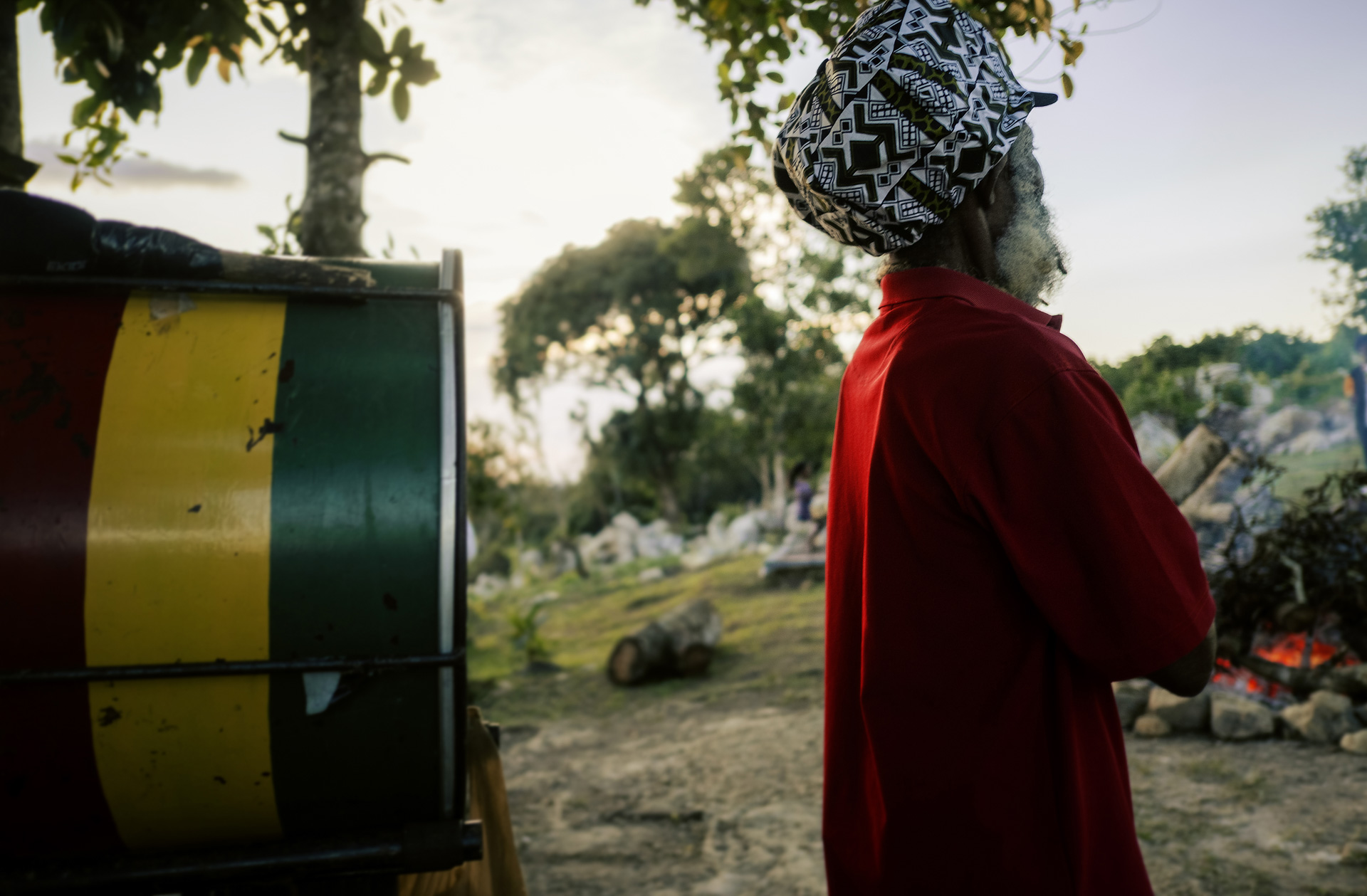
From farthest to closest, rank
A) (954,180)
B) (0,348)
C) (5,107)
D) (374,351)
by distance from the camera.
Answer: (5,107) < (374,351) < (0,348) < (954,180)

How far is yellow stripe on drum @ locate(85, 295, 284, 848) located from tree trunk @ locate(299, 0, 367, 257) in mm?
1937

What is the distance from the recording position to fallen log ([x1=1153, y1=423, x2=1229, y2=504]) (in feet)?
22.5

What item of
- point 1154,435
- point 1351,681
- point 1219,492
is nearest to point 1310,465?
point 1154,435

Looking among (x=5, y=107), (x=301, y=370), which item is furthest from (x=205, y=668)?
(x=5, y=107)

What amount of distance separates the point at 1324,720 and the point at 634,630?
4766 mm

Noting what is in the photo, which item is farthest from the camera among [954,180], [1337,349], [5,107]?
[1337,349]

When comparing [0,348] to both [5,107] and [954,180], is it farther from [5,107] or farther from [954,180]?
[5,107]

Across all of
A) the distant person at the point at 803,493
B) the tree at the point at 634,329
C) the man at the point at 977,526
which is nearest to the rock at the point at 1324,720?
the man at the point at 977,526

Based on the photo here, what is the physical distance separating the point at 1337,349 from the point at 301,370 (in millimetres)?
8874

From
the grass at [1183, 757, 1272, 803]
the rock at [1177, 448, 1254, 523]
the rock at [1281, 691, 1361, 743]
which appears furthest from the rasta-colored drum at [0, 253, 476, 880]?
the rock at [1177, 448, 1254, 523]

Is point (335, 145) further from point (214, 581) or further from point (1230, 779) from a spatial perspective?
point (1230, 779)

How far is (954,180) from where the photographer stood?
4.35 feet

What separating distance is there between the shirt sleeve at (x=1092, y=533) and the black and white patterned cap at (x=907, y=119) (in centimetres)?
37

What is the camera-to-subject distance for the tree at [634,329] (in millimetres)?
25828
